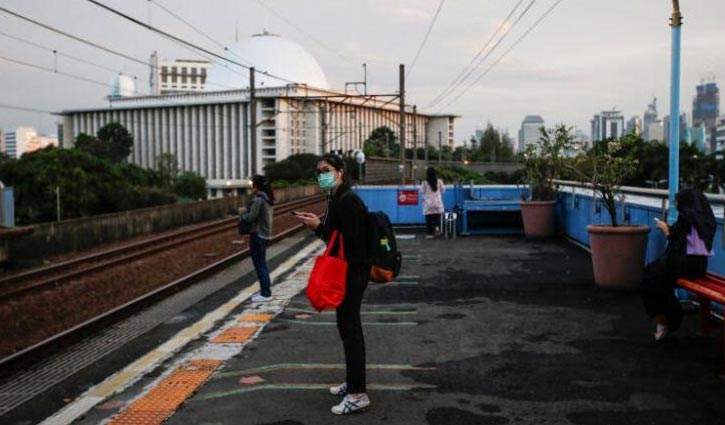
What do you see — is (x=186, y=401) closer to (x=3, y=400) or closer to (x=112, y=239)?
(x=3, y=400)

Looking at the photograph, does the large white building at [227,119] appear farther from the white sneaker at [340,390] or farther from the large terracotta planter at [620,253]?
the white sneaker at [340,390]

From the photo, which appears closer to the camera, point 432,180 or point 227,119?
point 432,180

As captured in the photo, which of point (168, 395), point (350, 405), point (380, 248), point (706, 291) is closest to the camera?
point (350, 405)

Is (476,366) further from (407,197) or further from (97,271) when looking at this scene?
(407,197)

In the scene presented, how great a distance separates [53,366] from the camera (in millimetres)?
6527

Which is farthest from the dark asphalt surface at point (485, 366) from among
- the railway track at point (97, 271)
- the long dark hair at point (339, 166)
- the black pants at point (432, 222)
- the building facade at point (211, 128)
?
the building facade at point (211, 128)

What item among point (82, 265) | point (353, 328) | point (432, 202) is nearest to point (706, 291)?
point (353, 328)

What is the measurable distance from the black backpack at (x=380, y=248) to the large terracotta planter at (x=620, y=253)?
14.8ft

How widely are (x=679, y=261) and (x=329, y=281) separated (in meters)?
3.44

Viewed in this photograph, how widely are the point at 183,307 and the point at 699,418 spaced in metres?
6.61

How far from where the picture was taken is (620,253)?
8.73 meters

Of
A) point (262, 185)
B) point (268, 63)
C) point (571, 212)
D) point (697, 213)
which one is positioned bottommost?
point (571, 212)

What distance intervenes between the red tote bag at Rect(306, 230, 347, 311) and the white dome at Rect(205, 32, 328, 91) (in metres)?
145

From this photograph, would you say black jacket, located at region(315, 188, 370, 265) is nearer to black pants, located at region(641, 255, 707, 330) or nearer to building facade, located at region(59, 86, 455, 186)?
black pants, located at region(641, 255, 707, 330)
